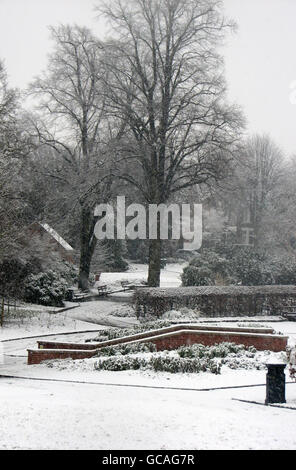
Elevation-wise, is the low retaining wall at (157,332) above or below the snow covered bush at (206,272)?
below

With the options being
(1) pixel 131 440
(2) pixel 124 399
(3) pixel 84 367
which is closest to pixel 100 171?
(3) pixel 84 367

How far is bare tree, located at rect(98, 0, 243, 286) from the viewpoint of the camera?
29.6 metres

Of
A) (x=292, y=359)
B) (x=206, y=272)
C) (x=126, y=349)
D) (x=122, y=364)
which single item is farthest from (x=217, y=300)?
(x=292, y=359)

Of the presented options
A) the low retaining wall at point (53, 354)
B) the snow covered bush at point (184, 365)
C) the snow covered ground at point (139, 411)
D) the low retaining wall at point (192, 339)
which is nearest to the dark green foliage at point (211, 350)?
the snow covered bush at point (184, 365)

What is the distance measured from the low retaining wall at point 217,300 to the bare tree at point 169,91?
345 centimetres

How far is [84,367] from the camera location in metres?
16.4

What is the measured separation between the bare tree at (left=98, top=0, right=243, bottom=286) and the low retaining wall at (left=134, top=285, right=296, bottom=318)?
11.3 ft

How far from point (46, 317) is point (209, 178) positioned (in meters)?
10.9

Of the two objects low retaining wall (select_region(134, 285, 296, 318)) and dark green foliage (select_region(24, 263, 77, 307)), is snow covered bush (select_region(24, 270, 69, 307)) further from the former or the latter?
low retaining wall (select_region(134, 285, 296, 318))

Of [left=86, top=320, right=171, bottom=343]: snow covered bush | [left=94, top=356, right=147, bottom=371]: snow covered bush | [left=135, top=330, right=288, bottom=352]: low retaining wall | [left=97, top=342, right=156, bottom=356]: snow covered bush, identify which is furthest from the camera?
[left=86, top=320, right=171, bottom=343]: snow covered bush

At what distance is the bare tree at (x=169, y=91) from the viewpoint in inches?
1164

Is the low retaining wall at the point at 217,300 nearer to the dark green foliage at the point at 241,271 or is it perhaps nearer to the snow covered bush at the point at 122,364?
the dark green foliage at the point at 241,271

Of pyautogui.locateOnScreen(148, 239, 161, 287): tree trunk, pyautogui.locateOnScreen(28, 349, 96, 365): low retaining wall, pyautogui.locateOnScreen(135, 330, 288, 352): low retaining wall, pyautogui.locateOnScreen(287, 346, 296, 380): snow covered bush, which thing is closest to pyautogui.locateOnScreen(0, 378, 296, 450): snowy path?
pyautogui.locateOnScreen(287, 346, 296, 380): snow covered bush
